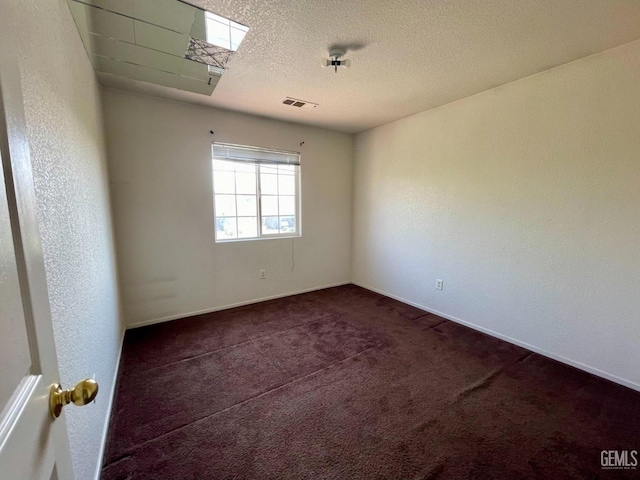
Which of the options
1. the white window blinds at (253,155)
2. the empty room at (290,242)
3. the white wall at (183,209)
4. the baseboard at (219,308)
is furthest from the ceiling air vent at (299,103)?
the baseboard at (219,308)

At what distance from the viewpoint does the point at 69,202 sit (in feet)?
3.94

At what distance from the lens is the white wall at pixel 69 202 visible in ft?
2.89

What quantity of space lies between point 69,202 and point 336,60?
186 cm

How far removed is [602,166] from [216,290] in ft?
12.4

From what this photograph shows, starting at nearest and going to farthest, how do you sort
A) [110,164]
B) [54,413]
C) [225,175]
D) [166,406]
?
1. [54,413]
2. [166,406]
3. [110,164]
4. [225,175]

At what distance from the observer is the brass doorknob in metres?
0.57

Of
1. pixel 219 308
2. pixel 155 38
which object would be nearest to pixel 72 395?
pixel 155 38

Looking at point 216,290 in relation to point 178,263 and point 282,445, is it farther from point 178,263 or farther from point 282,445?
point 282,445

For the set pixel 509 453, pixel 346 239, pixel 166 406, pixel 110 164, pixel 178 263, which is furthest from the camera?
pixel 346 239

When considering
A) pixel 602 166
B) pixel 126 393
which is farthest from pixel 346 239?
pixel 126 393

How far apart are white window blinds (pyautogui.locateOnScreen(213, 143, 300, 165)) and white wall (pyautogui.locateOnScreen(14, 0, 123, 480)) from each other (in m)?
1.47

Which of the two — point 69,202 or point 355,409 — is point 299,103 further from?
point 355,409

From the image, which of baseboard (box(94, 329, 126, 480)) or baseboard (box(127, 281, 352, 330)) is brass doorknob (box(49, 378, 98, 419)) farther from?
baseboard (box(127, 281, 352, 330))

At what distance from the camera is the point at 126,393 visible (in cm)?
193
